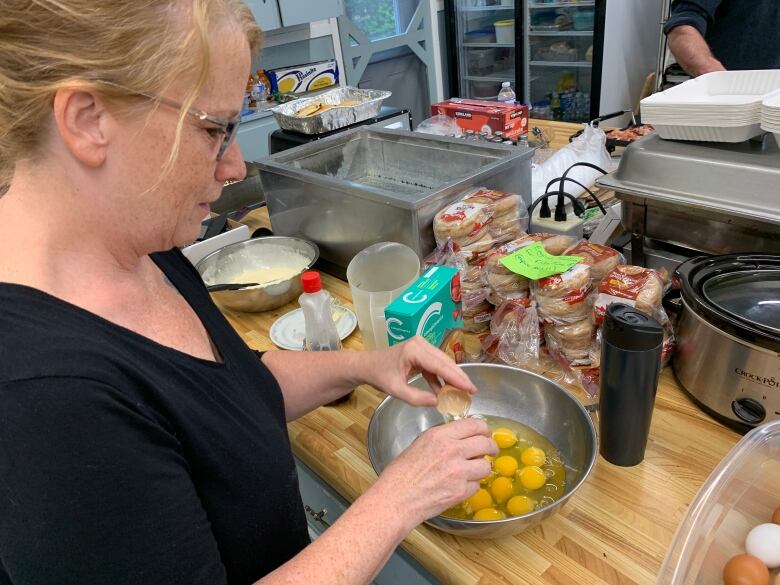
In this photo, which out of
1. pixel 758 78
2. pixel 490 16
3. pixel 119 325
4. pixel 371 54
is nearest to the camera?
pixel 119 325

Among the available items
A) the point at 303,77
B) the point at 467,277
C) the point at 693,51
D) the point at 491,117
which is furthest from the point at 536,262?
the point at 303,77

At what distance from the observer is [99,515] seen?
481 millimetres

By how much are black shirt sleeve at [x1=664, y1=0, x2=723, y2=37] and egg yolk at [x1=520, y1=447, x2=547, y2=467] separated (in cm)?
177

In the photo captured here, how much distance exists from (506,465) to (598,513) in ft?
0.45

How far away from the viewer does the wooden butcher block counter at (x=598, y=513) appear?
697mm

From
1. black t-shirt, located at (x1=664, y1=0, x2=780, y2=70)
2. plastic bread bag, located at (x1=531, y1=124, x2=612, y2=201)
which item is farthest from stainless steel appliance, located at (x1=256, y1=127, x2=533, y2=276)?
black t-shirt, located at (x1=664, y1=0, x2=780, y2=70)

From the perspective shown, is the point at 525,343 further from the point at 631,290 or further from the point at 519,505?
the point at 519,505

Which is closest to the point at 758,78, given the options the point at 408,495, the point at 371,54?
the point at 408,495

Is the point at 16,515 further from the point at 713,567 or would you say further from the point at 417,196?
the point at 417,196

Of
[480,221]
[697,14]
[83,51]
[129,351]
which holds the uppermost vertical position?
[83,51]

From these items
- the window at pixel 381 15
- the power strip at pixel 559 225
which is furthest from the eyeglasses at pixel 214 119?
the window at pixel 381 15

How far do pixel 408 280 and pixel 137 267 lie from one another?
0.60 metres

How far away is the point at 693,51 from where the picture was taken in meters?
1.95

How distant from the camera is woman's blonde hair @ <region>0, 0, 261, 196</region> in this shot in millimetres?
467
